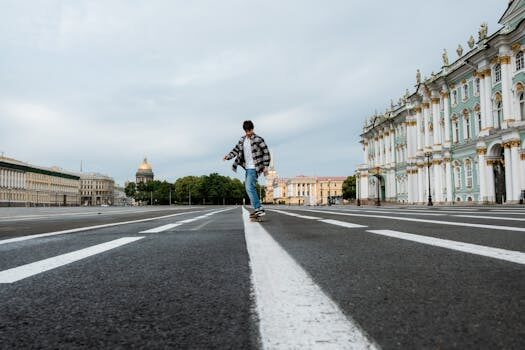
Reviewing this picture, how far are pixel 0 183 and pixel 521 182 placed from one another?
15198 centimetres

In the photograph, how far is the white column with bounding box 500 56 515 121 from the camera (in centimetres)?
3747

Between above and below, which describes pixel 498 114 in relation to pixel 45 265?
above

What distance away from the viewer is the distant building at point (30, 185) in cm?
14800

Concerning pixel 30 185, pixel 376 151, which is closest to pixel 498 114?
pixel 376 151

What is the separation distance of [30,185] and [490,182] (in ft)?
539

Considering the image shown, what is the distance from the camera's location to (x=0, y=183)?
14438 cm

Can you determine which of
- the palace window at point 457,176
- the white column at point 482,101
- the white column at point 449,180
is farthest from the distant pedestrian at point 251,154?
the white column at point 449,180

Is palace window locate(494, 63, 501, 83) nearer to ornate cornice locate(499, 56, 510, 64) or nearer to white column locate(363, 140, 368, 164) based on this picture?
ornate cornice locate(499, 56, 510, 64)

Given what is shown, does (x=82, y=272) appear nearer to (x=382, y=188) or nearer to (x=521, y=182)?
(x=521, y=182)

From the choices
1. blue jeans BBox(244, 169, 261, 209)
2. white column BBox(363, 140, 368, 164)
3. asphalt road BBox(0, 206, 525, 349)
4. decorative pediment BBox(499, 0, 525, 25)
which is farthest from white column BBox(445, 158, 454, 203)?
asphalt road BBox(0, 206, 525, 349)

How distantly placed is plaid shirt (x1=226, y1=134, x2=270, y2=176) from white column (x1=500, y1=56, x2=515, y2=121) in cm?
3428

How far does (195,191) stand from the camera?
169 meters

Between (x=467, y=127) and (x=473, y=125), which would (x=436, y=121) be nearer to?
(x=467, y=127)

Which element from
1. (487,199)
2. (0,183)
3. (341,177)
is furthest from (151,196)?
(487,199)
